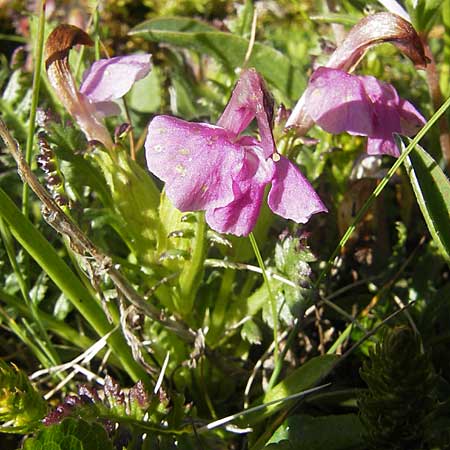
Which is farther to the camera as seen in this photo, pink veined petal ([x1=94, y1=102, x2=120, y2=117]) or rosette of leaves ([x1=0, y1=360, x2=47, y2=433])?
pink veined petal ([x1=94, y1=102, x2=120, y2=117])

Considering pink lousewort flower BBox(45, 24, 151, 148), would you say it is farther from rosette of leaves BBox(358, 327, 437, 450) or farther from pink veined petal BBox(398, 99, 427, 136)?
rosette of leaves BBox(358, 327, 437, 450)

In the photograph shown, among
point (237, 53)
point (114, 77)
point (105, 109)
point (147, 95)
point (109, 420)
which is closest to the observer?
point (109, 420)

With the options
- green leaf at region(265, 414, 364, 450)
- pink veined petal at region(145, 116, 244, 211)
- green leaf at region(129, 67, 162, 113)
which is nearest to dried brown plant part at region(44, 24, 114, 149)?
pink veined petal at region(145, 116, 244, 211)

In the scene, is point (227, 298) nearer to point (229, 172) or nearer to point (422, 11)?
point (229, 172)

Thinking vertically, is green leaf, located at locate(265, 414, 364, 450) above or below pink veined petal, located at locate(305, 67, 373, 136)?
below

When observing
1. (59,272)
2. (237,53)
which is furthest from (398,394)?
(237,53)

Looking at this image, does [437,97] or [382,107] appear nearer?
[382,107]

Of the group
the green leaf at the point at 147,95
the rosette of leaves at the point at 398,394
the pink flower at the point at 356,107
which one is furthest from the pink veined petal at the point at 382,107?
the green leaf at the point at 147,95
